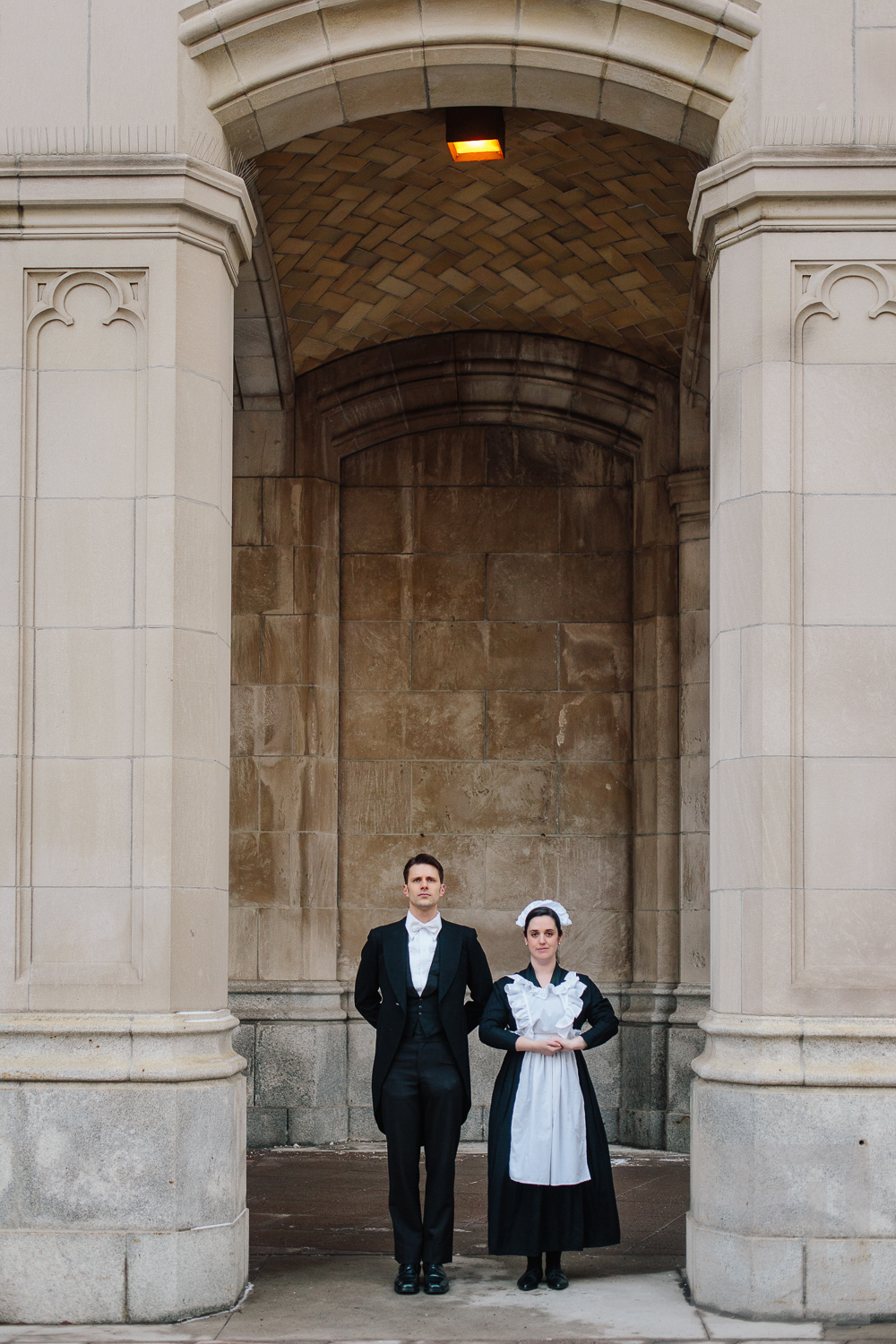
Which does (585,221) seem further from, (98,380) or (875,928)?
(875,928)

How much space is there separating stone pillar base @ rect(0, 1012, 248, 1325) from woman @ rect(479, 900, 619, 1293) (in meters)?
1.16

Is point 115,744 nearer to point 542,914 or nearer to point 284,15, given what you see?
point 542,914

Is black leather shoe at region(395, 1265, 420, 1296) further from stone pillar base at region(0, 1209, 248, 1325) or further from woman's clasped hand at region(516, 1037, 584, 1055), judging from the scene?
woman's clasped hand at region(516, 1037, 584, 1055)

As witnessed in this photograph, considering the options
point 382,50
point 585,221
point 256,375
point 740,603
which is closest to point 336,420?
point 256,375

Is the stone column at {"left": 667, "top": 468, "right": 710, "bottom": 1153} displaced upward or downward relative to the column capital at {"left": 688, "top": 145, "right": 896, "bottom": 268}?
downward

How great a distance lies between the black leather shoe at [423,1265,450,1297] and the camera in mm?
6316

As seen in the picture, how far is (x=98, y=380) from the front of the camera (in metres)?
6.48

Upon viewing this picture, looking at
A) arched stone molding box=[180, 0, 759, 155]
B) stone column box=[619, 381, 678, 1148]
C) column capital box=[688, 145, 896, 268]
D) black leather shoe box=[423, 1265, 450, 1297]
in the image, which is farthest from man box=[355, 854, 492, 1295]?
stone column box=[619, 381, 678, 1148]

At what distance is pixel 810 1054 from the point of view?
19.8ft

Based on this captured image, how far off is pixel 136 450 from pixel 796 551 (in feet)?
9.10

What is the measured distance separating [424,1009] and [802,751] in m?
1.93

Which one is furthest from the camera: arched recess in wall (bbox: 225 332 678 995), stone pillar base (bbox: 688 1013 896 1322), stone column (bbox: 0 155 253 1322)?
arched recess in wall (bbox: 225 332 678 995)

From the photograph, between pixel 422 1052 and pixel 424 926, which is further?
pixel 424 926

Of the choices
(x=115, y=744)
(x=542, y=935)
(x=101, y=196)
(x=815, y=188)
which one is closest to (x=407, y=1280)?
(x=542, y=935)
